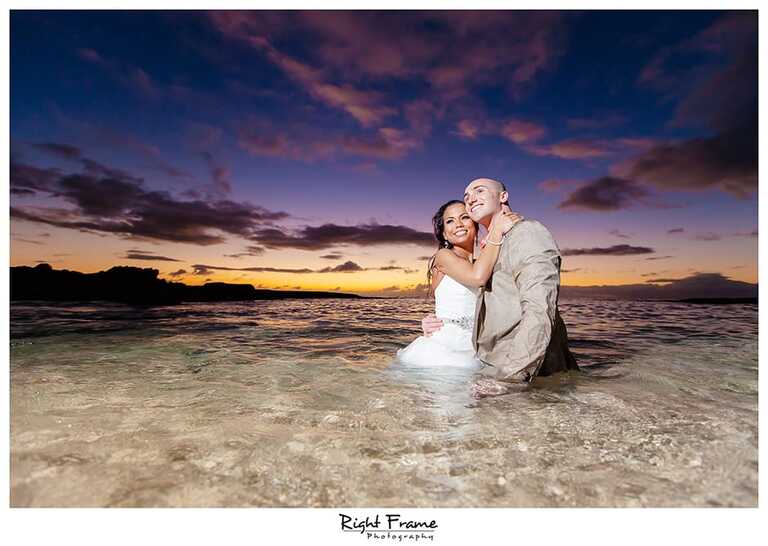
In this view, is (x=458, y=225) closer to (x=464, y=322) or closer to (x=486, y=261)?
(x=486, y=261)

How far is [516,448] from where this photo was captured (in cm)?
237

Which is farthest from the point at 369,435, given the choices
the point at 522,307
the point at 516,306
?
the point at 516,306

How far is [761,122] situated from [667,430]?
3.01 metres

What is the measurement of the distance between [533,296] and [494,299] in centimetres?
51

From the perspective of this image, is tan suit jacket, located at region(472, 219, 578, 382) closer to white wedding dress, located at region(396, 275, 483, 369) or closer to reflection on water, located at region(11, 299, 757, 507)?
reflection on water, located at region(11, 299, 757, 507)

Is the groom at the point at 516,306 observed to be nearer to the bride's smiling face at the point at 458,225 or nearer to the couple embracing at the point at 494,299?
the couple embracing at the point at 494,299

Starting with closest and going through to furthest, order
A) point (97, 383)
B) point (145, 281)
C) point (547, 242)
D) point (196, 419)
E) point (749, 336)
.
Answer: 1. point (196, 419)
2. point (547, 242)
3. point (97, 383)
4. point (749, 336)
5. point (145, 281)

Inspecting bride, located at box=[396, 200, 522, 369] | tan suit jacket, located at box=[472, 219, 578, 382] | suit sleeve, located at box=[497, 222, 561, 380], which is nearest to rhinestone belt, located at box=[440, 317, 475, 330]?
bride, located at box=[396, 200, 522, 369]

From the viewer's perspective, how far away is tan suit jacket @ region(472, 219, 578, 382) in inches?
133

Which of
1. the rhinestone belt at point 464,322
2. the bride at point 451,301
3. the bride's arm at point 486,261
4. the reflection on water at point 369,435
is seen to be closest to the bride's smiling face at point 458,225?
the bride at point 451,301

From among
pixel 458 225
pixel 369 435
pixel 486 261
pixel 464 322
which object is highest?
pixel 458 225

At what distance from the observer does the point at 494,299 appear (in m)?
3.87
